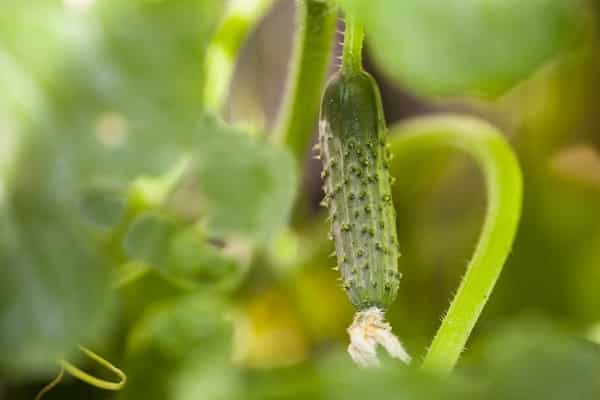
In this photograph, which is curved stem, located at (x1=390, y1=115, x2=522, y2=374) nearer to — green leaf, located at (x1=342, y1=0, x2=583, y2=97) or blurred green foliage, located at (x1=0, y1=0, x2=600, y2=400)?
blurred green foliage, located at (x1=0, y1=0, x2=600, y2=400)

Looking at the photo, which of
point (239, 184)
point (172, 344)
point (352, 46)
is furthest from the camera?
point (172, 344)

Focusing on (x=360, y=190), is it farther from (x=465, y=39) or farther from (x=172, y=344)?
(x=172, y=344)

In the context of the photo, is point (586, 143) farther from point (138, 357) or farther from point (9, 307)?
point (9, 307)

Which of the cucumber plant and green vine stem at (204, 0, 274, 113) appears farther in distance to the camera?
green vine stem at (204, 0, 274, 113)

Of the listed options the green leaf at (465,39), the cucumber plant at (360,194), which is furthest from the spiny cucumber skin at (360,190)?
the green leaf at (465,39)

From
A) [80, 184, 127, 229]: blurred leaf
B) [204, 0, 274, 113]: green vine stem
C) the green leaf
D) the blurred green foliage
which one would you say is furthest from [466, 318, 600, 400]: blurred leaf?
[204, 0, 274, 113]: green vine stem

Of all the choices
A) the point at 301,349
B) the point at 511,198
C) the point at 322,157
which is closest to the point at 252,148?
the point at 322,157

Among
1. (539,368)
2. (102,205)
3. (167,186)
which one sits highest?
(167,186)

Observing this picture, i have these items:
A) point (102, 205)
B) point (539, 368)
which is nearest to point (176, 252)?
point (102, 205)
